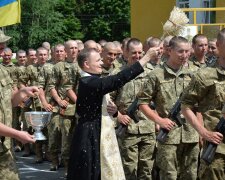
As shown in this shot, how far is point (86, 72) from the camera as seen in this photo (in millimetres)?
6648

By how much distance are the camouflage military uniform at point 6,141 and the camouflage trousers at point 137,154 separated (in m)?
2.75

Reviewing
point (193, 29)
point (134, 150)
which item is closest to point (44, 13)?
point (193, 29)

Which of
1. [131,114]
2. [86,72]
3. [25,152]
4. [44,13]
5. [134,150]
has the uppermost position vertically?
[44,13]

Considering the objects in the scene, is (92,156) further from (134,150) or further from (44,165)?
(44,165)

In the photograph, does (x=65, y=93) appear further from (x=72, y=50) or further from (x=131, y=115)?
(x=131, y=115)

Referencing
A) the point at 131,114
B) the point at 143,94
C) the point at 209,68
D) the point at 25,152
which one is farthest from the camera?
the point at 25,152

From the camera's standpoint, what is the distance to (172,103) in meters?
7.57

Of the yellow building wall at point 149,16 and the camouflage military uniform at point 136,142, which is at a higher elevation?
the yellow building wall at point 149,16

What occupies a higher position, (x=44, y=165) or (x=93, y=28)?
(x=93, y=28)

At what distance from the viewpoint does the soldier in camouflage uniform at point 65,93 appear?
10547 mm

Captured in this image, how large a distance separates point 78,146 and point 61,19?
68.5 metres

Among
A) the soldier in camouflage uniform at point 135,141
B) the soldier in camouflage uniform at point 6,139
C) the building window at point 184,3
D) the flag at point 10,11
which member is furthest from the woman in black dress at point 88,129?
the building window at point 184,3

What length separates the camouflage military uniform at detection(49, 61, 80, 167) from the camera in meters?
10.6

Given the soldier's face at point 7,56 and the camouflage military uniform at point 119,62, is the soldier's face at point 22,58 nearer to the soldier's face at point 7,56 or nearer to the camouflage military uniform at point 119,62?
the soldier's face at point 7,56
